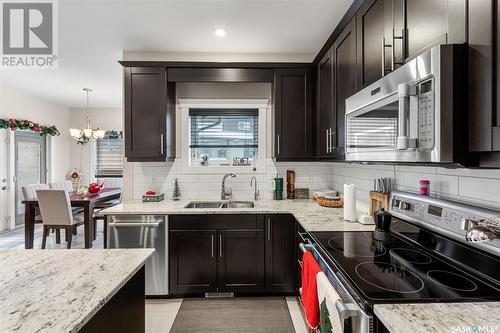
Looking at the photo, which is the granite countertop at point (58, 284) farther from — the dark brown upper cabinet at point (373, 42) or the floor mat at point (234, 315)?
the dark brown upper cabinet at point (373, 42)

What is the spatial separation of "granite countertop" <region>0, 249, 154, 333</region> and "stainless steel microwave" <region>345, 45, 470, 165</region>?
1.26 meters

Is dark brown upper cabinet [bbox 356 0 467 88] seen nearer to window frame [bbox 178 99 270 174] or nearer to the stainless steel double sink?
window frame [bbox 178 99 270 174]

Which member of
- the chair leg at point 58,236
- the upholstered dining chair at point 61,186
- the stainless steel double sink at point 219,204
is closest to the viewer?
the stainless steel double sink at point 219,204

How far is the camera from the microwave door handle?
1084 mm

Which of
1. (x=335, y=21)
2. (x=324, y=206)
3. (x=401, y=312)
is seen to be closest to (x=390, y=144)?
(x=401, y=312)

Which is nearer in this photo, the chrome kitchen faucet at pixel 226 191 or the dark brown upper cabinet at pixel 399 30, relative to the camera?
the dark brown upper cabinet at pixel 399 30

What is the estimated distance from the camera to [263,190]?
3.25 m

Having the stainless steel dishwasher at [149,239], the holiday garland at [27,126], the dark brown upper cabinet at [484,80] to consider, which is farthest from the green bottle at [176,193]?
the holiday garland at [27,126]

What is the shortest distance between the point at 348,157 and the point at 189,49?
2184 millimetres

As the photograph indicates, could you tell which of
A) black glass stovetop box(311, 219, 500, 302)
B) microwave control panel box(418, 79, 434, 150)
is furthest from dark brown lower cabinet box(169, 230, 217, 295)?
microwave control panel box(418, 79, 434, 150)

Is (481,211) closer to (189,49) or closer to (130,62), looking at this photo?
(189,49)

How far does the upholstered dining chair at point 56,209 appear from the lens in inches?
144

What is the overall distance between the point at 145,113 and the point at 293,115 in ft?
5.20

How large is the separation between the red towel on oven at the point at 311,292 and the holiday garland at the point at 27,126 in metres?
5.73
